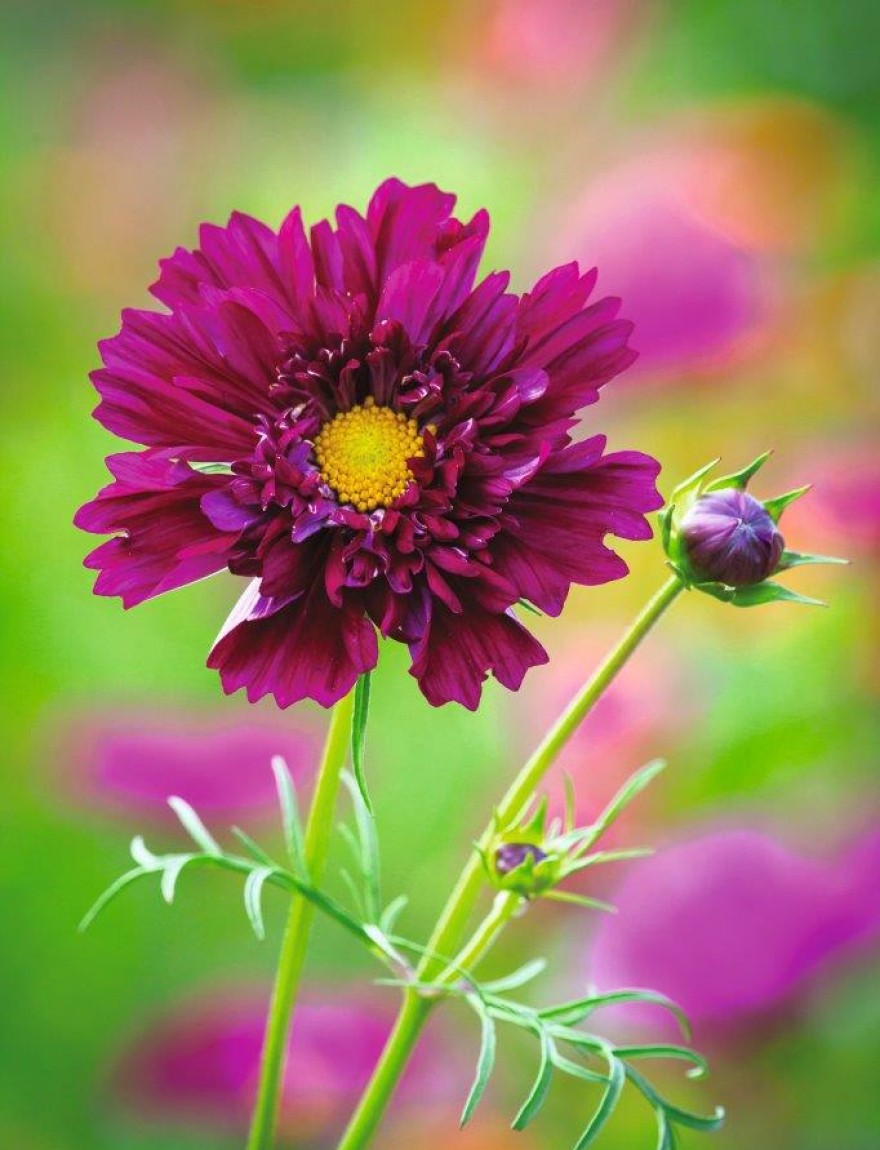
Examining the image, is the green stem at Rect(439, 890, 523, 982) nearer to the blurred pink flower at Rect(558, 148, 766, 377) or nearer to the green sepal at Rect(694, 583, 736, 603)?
the green sepal at Rect(694, 583, 736, 603)

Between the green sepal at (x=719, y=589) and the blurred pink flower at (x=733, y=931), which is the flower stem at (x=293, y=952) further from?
the blurred pink flower at (x=733, y=931)

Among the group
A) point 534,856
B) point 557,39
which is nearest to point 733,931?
point 534,856

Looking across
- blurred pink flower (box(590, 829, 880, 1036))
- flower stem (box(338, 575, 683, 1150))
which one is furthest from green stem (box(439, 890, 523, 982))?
blurred pink flower (box(590, 829, 880, 1036))

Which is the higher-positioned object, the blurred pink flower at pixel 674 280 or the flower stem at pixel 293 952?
the blurred pink flower at pixel 674 280

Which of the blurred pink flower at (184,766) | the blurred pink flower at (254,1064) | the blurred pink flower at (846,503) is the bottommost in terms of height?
the blurred pink flower at (254,1064)

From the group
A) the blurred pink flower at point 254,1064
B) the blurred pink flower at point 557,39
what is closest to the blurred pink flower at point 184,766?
the blurred pink flower at point 254,1064

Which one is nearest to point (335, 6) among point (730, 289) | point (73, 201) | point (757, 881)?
point (73, 201)
